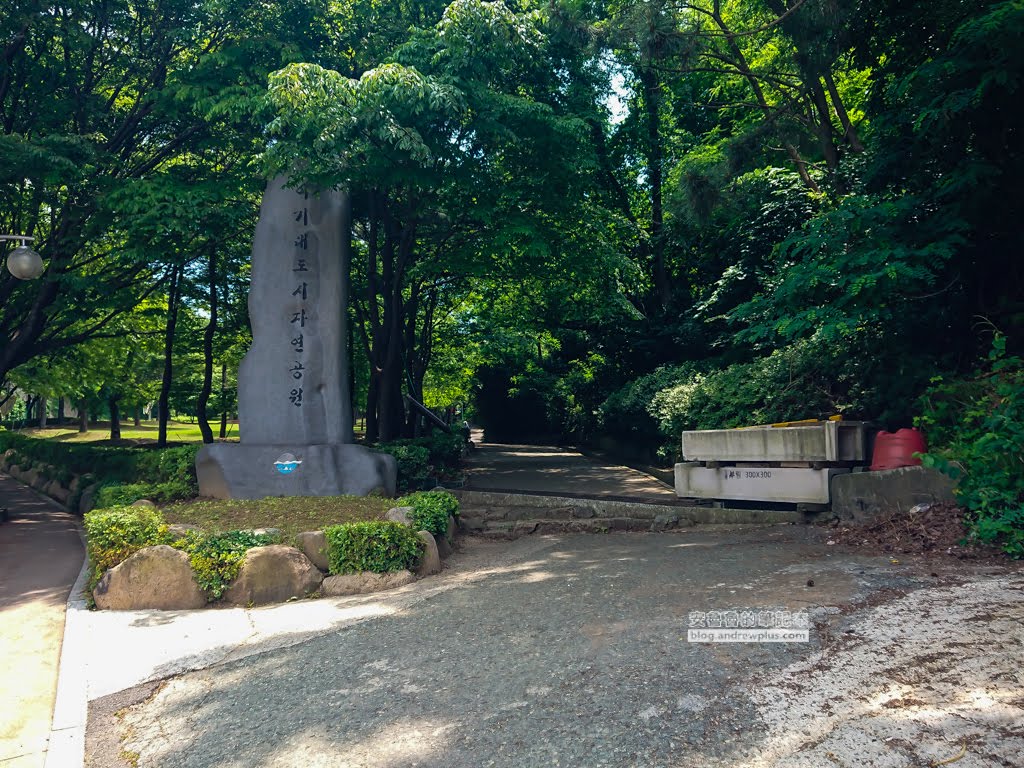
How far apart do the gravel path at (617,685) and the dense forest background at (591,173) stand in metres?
2.93

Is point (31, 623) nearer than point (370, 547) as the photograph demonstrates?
Yes

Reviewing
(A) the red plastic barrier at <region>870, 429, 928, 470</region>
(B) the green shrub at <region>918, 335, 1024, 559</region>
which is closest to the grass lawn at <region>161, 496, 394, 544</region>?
(A) the red plastic barrier at <region>870, 429, 928, 470</region>

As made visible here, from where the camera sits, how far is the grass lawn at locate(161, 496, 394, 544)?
25.7 ft

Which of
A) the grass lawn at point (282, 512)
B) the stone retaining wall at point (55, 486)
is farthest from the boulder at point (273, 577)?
the stone retaining wall at point (55, 486)

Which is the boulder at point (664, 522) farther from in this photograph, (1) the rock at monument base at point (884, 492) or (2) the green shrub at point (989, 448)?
(2) the green shrub at point (989, 448)

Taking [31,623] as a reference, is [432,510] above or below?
above

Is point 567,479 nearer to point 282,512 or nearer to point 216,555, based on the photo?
point 282,512

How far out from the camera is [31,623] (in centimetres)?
604

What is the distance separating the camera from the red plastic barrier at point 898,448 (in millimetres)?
7168

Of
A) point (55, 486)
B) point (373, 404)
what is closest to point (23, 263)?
point (373, 404)

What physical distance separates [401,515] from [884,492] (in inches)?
199

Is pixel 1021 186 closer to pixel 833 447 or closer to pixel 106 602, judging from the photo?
pixel 833 447

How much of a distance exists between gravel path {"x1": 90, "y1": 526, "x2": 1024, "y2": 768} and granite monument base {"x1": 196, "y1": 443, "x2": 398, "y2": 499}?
4616 mm

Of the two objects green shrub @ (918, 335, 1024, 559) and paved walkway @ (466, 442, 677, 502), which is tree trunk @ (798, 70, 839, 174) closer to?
green shrub @ (918, 335, 1024, 559)
